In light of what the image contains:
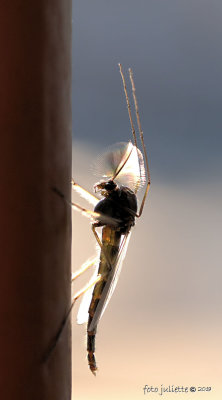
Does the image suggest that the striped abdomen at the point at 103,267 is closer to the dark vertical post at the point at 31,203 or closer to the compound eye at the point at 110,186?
the compound eye at the point at 110,186

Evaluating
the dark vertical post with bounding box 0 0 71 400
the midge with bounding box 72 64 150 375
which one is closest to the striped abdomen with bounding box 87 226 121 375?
the midge with bounding box 72 64 150 375

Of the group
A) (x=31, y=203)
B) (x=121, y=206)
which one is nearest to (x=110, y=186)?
(x=121, y=206)

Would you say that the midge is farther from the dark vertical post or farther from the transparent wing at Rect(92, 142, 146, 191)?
the dark vertical post

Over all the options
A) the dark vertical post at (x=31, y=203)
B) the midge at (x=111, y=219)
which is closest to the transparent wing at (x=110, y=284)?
the midge at (x=111, y=219)

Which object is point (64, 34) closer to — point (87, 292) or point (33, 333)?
point (33, 333)

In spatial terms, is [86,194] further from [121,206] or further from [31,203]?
[31,203]

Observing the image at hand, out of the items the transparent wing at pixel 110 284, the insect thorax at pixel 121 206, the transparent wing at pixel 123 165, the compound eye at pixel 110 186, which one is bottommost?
the transparent wing at pixel 110 284

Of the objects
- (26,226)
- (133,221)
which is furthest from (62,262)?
(133,221)
